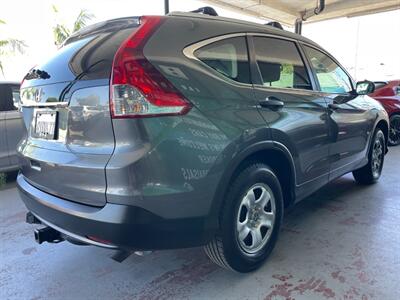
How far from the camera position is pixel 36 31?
1023cm

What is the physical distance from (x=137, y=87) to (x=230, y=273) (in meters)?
1.44

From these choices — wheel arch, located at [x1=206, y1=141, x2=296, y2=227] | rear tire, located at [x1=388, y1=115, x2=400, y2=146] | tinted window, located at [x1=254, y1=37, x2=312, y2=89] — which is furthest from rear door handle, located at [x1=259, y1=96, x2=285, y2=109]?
rear tire, located at [x1=388, y1=115, x2=400, y2=146]

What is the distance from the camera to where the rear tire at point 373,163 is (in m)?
4.03

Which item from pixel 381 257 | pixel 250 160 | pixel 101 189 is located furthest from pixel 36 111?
pixel 381 257

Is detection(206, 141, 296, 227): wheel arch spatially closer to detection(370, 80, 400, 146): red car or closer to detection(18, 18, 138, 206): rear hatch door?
detection(18, 18, 138, 206): rear hatch door

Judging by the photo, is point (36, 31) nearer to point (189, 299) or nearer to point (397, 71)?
point (189, 299)

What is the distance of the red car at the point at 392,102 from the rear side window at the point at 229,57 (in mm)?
6158

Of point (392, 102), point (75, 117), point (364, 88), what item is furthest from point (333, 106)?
point (392, 102)

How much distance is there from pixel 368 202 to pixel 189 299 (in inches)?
97.6

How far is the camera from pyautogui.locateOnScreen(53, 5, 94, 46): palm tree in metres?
10.4

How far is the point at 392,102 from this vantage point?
7219 millimetres

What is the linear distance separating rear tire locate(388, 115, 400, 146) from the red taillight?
704 cm

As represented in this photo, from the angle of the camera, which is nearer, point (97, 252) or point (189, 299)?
point (189, 299)

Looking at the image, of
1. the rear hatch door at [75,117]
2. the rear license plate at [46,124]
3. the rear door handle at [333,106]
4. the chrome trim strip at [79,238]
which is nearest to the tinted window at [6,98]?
the rear hatch door at [75,117]
